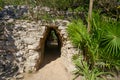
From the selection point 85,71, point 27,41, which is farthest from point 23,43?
point 85,71

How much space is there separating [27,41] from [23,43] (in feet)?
0.58

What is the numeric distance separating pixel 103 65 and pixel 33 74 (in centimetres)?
273

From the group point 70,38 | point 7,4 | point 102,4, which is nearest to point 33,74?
point 70,38

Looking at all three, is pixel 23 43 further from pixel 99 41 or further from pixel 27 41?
pixel 99 41

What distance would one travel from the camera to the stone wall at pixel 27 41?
789cm

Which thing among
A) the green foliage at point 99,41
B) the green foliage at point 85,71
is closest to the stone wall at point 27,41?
the green foliage at point 85,71

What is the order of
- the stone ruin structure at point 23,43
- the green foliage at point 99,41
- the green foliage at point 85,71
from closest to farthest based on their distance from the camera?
the green foliage at point 99,41
the green foliage at point 85,71
the stone ruin structure at point 23,43

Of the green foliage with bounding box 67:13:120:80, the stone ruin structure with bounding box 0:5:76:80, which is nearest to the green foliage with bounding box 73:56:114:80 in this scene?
the green foliage with bounding box 67:13:120:80

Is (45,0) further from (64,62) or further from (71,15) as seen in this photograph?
(64,62)

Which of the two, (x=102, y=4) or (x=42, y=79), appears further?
(x=102, y=4)

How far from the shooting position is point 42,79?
7.56 metres

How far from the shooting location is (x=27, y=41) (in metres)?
7.93

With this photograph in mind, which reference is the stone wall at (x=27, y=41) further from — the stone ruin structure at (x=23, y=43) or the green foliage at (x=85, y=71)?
the green foliage at (x=85, y=71)

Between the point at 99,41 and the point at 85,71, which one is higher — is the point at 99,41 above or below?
above
